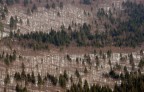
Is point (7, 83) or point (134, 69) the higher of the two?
point (7, 83)

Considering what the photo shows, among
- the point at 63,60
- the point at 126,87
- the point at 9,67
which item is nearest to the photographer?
the point at 126,87

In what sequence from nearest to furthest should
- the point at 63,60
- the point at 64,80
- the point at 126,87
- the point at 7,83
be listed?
1. the point at 126,87
2. the point at 7,83
3. the point at 64,80
4. the point at 63,60

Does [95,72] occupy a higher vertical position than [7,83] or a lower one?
lower

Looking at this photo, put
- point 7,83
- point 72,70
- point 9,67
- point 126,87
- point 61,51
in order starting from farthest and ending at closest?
point 61,51, point 72,70, point 9,67, point 7,83, point 126,87

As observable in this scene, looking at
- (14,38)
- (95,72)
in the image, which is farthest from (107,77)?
(14,38)

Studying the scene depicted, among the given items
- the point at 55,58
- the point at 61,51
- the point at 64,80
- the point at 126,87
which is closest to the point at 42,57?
the point at 55,58

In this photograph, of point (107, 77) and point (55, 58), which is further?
point (55, 58)

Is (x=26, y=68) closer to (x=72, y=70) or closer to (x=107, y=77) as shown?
(x=72, y=70)

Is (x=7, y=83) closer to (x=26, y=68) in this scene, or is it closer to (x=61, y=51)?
(x=26, y=68)

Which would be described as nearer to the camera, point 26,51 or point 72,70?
point 72,70
